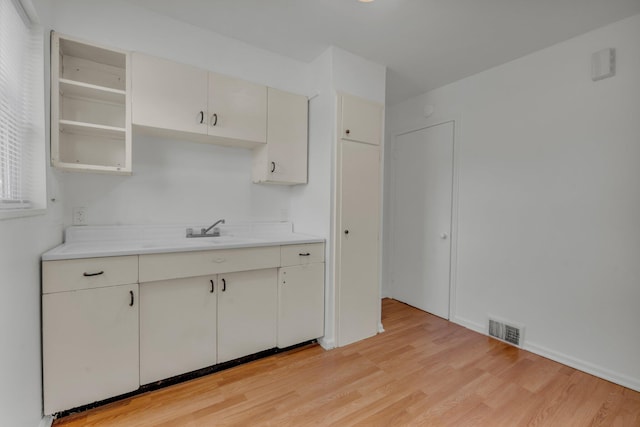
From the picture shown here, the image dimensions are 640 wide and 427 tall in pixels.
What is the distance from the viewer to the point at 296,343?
226cm

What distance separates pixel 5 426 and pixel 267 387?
1184 millimetres

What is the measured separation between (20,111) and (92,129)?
0.45m

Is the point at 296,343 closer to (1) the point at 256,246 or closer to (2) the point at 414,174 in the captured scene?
(1) the point at 256,246

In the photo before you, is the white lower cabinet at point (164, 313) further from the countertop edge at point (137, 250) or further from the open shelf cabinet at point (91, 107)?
the open shelf cabinet at point (91, 107)

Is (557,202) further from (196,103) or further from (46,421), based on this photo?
(46,421)

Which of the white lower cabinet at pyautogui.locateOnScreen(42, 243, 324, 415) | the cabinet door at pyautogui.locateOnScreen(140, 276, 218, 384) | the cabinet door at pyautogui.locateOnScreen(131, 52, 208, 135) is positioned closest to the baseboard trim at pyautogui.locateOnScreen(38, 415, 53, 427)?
the white lower cabinet at pyautogui.locateOnScreen(42, 243, 324, 415)

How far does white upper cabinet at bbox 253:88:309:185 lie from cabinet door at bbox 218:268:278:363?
0.84m

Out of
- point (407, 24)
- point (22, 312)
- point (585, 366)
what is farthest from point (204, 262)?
point (585, 366)

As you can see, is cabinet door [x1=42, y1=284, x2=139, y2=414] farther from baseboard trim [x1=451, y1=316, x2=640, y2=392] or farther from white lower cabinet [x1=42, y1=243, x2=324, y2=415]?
baseboard trim [x1=451, y1=316, x2=640, y2=392]

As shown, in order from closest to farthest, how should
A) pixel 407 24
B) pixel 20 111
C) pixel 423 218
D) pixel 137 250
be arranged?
pixel 20 111 → pixel 137 250 → pixel 407 24 → pixel 423 218

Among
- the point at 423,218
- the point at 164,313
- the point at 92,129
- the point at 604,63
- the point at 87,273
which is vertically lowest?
the point at 164,313

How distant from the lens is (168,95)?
1946 mm

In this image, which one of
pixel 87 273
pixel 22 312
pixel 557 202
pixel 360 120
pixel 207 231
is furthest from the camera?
pixel 360 120

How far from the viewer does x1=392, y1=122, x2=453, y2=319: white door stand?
2.96 metres
